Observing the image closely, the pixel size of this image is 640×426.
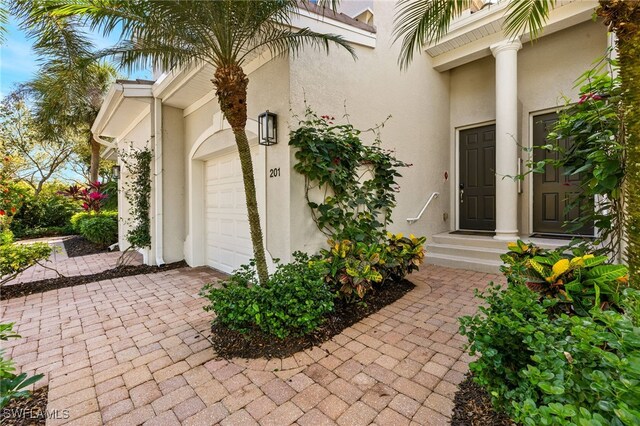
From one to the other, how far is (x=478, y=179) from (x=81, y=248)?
11.3 metres

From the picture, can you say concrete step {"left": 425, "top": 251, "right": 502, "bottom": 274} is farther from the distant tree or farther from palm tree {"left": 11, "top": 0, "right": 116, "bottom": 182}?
the distant tree

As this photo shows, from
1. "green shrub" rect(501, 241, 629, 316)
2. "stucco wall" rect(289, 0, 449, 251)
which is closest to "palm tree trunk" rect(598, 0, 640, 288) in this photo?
"green shrub" rect(501, 241, 629, 316)

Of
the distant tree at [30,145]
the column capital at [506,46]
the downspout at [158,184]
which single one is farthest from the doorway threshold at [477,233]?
the distant tree at [30,145]

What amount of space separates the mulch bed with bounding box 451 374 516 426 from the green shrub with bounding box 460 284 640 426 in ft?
0.93

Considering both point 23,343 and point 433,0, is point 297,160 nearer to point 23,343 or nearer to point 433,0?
point 433,0

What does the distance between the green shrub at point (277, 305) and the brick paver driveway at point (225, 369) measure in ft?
0.92

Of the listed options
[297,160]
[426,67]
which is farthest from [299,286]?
[426,67]

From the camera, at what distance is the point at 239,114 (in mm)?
2955

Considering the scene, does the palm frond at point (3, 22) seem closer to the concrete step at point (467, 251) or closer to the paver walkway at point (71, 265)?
the paver walkway at point (71, 265)

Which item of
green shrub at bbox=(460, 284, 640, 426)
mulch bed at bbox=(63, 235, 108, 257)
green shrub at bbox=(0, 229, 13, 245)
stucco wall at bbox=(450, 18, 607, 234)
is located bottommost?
mulch bed at bbox=(63, 235, 108, 257)

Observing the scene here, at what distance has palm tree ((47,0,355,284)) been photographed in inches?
106

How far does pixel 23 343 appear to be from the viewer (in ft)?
9.52

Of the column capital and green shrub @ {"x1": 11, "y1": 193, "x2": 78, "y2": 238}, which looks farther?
green shrub @ {"x1": 11, "y1": 193, "x2": 78, "y2": 238}

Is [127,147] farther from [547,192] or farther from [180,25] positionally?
[547,192]
